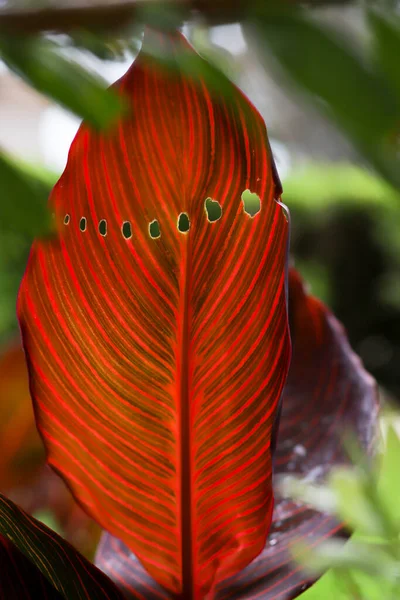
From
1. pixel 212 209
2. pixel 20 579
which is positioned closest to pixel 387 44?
pixel 212 209

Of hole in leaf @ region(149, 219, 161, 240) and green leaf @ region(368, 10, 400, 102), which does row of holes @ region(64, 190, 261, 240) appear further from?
green leaf @ region(368, 10, 400, 102)

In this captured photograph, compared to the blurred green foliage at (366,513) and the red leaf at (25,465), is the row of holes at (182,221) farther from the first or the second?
the red leaf at (25,465)

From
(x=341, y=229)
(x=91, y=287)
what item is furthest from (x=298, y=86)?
(x=341, y=229)

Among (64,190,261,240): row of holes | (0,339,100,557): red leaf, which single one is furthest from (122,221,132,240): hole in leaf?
(0,339,100,557): red leaf

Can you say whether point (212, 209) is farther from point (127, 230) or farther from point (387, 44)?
point (387, 44)

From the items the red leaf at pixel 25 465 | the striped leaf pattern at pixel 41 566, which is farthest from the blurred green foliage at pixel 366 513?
the red leaf at pixel 25 465

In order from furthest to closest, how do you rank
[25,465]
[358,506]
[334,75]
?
[25,465], [358,506], [334,75]

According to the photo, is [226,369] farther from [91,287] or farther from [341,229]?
[341,229]
